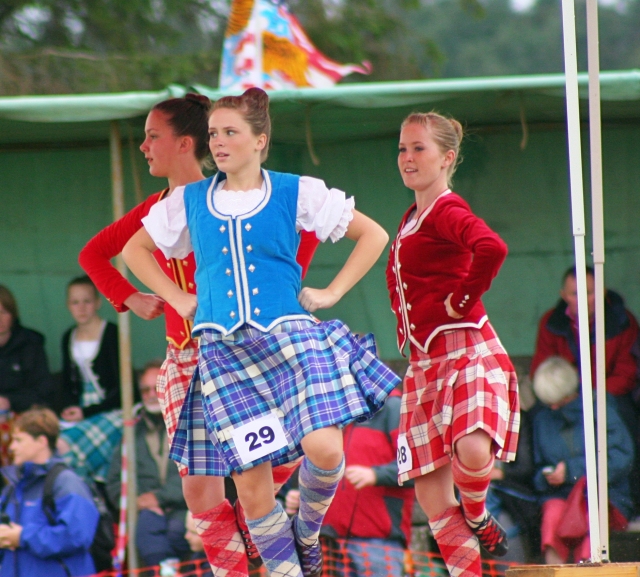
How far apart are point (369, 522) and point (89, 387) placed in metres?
1.83

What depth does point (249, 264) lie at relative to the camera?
345 cm

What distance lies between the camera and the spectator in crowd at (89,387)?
6047 mm

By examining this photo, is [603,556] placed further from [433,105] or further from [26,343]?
[26,343]

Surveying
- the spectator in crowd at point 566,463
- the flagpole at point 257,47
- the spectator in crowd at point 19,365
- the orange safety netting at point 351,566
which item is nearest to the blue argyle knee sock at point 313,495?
the orange safety netting at point 351,566

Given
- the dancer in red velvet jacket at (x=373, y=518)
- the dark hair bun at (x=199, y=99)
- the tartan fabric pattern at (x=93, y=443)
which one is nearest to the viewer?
the dark hair bun at (x=199, y=99)

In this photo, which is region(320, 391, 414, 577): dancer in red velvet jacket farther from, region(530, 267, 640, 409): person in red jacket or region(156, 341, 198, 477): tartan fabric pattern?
region(156, 341, 198, 477): tartan fabric pattern

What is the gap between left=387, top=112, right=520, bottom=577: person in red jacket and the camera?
3.81 meters

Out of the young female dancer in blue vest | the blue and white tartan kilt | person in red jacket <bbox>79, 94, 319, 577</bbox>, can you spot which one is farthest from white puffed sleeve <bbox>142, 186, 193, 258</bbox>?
the blue and white tartan kilt

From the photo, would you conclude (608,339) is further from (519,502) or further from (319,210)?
(319,210)

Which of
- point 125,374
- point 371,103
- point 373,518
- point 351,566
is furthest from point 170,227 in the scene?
point 351,566

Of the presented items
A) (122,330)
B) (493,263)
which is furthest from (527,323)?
(493,263)

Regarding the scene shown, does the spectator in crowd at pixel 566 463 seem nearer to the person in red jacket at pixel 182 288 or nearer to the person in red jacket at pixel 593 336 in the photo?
the person in red jacket at pixel 593 336

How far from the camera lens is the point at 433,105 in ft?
18.1

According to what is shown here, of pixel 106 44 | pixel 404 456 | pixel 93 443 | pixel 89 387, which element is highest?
pixel 106 44
